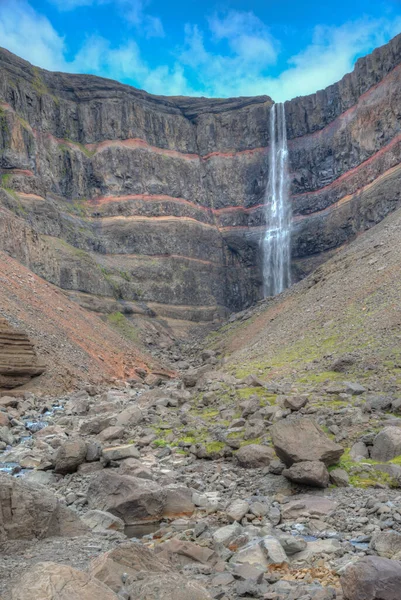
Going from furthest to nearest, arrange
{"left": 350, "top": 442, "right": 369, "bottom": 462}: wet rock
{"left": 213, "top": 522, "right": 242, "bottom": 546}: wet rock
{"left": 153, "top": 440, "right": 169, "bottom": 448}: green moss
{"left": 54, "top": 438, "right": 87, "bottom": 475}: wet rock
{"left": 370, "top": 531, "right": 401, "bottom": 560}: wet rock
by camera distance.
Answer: {"left": 153, "top": 440, "right": 169, "bottom": 448}: green moss → {"left": 54, "top": 438, "right": 87, "bottom": 475}: wet rock → {"left": 350, "top": 442, "right": 369, "bottom": 462}: wet rock → {"left": 213, "top": 522, "right": 242, "bottom": 546}: wet rock → {"left": 370, "top": 531, "right": 401, "bottom": 560}: wet rock

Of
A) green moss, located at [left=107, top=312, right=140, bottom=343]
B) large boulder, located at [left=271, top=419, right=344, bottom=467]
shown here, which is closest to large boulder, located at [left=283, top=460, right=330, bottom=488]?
large boulder, located at [left=271, top=419, right=344, bottom=467]

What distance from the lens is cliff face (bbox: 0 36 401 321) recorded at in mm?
51844

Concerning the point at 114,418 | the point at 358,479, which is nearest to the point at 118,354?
the point at 114,418

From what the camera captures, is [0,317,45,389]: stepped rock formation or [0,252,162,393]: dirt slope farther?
[0,252,162,393]: dirt slope

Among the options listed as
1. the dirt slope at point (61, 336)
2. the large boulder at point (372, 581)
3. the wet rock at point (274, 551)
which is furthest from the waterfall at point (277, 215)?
the large boulder at point (372, 581)

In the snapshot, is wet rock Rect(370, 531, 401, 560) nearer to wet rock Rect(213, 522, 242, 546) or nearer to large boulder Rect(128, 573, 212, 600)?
wet rock Rect(213, 522, 242, 546)

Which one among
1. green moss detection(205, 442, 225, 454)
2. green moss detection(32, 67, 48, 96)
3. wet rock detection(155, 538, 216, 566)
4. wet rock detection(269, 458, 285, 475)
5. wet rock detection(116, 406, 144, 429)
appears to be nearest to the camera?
wet rock detection(155, 538, 216, 566)

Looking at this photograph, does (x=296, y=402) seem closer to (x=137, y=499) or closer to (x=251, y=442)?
(x=251, y=442)

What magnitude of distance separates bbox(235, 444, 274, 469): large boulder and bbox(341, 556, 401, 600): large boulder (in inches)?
212

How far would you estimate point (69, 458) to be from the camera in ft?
37.1

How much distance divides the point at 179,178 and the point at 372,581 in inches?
2556

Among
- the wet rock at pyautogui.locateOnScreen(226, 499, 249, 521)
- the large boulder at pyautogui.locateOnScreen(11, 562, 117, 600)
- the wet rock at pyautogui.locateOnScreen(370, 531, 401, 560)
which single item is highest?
the large boulder at pyautogui.locateOnScreen(11, 562, 117, 600)

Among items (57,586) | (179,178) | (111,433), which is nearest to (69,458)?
(111,433)

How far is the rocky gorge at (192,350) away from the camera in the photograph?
6.81 m
